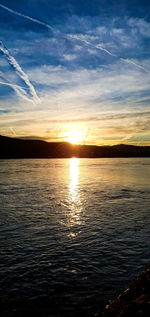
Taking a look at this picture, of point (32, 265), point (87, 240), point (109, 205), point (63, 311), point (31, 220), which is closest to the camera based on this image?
point (63, 311)

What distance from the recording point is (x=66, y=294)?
26.3 feet

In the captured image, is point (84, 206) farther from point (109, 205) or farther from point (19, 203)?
point (19, 203)

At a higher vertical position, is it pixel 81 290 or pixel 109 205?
pixel 109 205

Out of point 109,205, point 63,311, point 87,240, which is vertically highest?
point 109,205

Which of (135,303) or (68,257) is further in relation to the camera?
(68,257)

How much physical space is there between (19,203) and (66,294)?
15.6 meters

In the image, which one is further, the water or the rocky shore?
the water

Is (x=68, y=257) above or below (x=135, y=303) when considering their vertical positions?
above

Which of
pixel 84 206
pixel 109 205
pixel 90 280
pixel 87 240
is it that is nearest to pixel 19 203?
pixel 84 206

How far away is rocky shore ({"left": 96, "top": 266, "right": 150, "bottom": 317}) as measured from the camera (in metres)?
5.33

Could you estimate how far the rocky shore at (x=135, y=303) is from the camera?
5.33 metres

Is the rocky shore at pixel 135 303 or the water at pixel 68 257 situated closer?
the rocky shore at pixel 135 303

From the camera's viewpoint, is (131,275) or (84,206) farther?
(84,206)

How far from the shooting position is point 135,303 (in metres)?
5.82
